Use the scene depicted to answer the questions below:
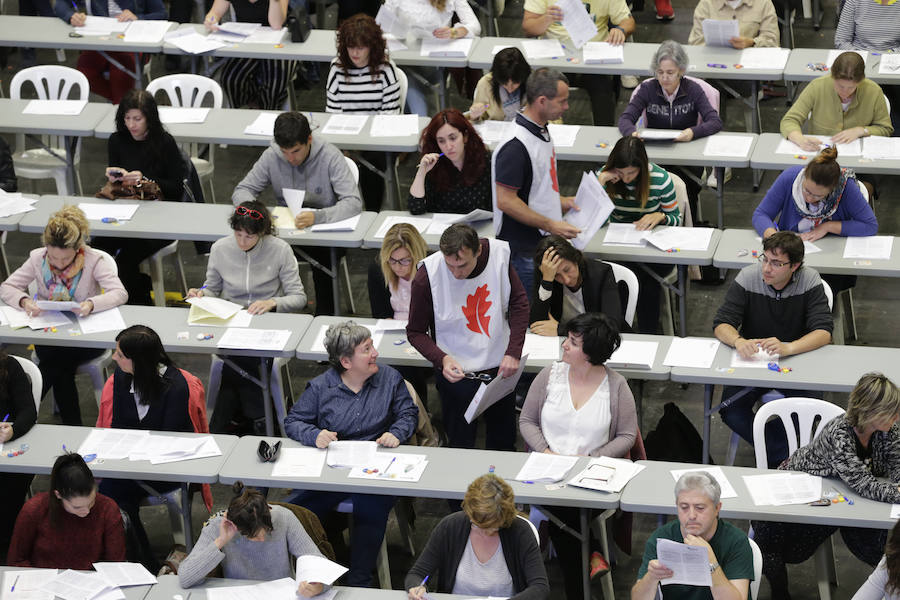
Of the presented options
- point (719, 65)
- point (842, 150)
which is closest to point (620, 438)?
point (842, 150)

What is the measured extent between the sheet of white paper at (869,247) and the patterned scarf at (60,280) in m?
3.87

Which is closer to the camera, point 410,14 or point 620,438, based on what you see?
point 620,438

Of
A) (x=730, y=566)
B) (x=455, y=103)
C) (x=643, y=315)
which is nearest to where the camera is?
(x=730, y=566)

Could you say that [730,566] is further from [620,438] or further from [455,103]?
[455,103]

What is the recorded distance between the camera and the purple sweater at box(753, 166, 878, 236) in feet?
23.8

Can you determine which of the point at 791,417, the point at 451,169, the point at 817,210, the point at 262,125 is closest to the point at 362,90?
the point at 262,125

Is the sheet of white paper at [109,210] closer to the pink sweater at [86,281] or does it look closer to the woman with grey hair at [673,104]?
the pink sweater at [86,281]

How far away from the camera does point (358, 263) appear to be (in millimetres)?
8945

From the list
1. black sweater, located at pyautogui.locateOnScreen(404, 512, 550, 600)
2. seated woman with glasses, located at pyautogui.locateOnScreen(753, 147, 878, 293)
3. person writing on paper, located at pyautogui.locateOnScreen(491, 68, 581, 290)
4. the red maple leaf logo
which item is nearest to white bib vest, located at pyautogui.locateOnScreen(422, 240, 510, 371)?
the red maple leaf logo

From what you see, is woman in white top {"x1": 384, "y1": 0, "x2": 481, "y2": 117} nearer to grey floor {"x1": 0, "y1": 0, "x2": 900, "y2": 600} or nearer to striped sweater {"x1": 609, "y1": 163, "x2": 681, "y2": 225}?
grey floor {"x1": 0, "y1": 0, "x2": 900, "y2": 600}

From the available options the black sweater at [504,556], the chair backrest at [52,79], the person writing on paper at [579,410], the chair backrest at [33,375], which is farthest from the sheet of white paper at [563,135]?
the black sweater at [504,556]

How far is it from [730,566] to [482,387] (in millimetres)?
1418

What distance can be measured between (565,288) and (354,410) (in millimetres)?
1303

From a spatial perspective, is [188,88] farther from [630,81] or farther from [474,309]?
[474,309]
